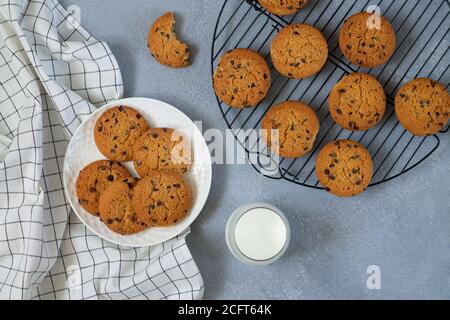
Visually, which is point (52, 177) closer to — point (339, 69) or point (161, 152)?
point (161, 152)

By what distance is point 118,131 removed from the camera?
1.90m

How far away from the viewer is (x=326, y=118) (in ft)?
6.44

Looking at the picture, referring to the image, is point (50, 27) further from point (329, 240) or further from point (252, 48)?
point (329, 240)

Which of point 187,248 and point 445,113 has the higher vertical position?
point 445,113

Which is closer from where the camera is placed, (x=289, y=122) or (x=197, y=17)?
(x=289, y=122)

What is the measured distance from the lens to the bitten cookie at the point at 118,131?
189 centimetres

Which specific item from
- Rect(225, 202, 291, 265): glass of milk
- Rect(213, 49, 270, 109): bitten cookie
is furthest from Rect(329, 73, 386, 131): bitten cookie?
Rect(225, 202, 291, 265): glass of milk

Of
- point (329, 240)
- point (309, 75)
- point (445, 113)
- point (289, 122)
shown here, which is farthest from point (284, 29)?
point (329, 240)

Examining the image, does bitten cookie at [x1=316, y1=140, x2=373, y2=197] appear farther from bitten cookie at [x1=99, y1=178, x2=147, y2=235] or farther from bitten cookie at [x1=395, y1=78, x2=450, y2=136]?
bitten cookie at [x1=99, y1=178, x2=147, y2=235]

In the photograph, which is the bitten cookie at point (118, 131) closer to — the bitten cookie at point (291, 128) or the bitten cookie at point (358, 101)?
the bitten cookie at point (291, 128)

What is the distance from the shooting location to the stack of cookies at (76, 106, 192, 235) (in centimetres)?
183
